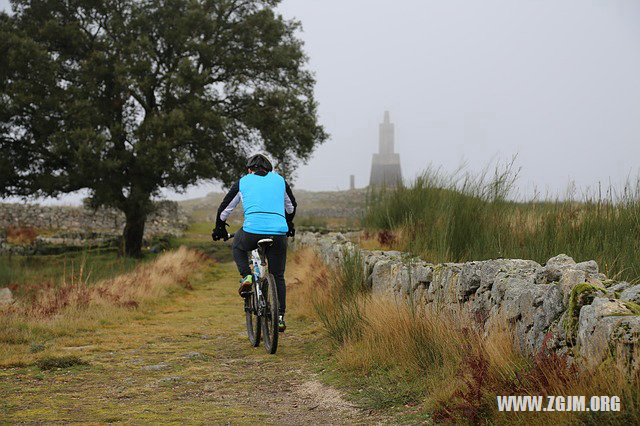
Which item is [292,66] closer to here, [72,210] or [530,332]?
[72,210]

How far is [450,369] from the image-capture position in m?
4.56

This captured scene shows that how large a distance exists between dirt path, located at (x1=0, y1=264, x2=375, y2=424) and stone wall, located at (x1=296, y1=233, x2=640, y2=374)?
51.9 inches

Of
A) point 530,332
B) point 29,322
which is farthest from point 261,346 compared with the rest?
point 530,332

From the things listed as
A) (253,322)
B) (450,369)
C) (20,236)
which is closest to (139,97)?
→ (20,236)

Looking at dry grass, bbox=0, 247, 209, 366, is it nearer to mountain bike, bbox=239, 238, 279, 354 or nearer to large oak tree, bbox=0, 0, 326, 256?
mountain bike, bbox=239, 238, 279, 354

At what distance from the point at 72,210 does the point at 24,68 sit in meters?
16.0

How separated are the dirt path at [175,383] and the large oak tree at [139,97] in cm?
1257

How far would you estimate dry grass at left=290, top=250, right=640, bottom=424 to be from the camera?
3230mm

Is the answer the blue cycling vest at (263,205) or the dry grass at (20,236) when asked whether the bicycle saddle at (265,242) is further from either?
the dry grass at (20,236)

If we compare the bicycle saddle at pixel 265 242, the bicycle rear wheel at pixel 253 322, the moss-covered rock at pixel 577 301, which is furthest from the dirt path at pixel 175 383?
the moss-covered rock at pixel 577 301

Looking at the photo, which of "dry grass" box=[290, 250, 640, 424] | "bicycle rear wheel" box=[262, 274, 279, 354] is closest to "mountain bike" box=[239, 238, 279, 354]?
"bicycle rear wheel" box=[262, 274, 279, 354]

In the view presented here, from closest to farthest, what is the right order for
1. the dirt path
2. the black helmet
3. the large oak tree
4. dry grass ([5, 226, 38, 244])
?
the dirt path
the black helmet
the large oak tree
dry grass ([5, 226, 38, 244])

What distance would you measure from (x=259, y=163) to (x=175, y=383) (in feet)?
8.57

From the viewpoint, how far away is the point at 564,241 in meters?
6.58
